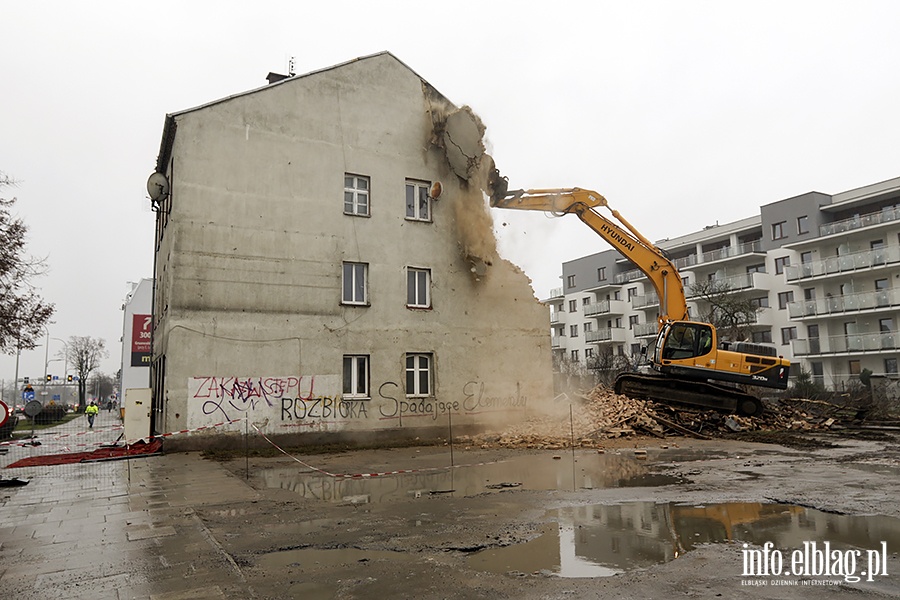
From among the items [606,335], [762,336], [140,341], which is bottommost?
[762,336]

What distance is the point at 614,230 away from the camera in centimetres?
1970

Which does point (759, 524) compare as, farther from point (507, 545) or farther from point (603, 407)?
point (603, 407)

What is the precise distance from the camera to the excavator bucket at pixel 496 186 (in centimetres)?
1969

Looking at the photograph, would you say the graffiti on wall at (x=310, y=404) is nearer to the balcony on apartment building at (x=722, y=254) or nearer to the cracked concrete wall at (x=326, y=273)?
the cracked concrete wall at (x=326, y=273)

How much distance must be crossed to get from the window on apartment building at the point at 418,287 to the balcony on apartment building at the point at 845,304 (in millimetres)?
33869

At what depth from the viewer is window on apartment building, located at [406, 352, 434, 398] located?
61.5 ft

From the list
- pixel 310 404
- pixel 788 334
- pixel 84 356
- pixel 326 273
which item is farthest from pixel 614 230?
pixel 84 356

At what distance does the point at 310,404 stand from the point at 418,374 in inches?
141

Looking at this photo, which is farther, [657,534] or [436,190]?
[436,190]

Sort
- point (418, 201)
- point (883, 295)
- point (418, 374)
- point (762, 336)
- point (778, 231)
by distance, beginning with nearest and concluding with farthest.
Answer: point (418, 374)
point (418, 201)
point (883, 295)
point (778, 231)
point (762, 336)

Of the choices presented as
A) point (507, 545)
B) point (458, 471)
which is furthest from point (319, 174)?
point (507, 545)

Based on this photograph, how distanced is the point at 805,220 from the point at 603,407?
34.6 m

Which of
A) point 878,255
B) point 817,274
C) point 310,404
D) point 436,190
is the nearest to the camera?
point 310,404

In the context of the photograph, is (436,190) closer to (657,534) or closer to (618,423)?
(618,423)
